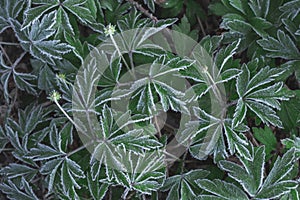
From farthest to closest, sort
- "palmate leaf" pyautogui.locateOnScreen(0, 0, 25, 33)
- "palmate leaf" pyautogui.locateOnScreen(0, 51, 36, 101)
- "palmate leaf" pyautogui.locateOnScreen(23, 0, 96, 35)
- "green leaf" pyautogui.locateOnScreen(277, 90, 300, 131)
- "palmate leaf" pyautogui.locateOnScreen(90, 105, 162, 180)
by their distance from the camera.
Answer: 1. "palmate leaf" pyautogui.locateOnScreen(0, 51, 36, 101)
2. "palmate leaf" pyautogui.locateOnScreen(0, 0, 25, 33)
3. "green leaf" pyautogui.locateOnScreen(277, 90, 300, 131)
4. "palmate leaf" pyautogui.locateOnScreen(23, 0, 96, 35)
5. "palmate leaf" pyautogui.locateOnScreen(90, 105, 162, 180)

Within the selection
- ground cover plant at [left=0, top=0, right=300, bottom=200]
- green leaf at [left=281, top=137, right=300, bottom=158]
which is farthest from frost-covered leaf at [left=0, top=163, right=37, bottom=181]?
green leaf at [left=281, top=137, right=300, bottom=158]

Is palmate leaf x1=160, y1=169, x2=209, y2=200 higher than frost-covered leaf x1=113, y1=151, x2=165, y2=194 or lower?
lower

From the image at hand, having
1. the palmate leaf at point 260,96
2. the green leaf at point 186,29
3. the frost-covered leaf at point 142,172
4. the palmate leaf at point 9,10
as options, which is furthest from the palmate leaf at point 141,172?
the palmate leaf at point 9,10

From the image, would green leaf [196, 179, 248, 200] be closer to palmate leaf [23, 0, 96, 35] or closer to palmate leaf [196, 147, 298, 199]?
palmate leaf [196, 147, 298, 199]

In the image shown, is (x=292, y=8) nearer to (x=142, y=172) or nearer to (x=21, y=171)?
(x=142, y=172)

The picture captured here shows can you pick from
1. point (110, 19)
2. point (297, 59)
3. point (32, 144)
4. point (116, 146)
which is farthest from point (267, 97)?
point (32, 144)

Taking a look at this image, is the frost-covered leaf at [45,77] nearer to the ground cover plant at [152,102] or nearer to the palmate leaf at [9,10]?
the ground cover plant at [152,102]
